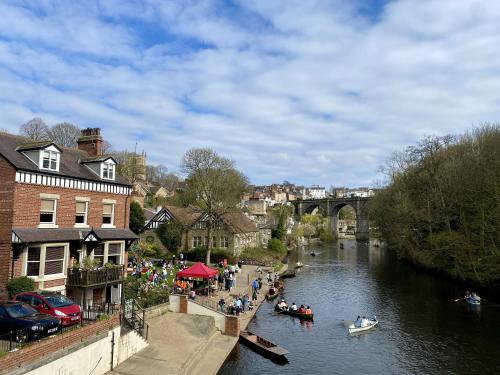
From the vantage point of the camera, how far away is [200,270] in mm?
30797

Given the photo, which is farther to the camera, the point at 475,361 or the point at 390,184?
the point at 390,184

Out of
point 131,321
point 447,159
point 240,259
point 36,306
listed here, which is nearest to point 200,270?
point 131,321

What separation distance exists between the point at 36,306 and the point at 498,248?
38.5 meters

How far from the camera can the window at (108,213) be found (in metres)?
25.6

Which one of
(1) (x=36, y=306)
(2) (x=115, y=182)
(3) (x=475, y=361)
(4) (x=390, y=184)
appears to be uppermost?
(4) (x=390, y=184)

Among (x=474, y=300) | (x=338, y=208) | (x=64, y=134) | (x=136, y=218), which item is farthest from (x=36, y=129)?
(x=338, y=208)

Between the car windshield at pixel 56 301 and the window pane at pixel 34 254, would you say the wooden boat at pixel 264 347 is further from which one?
the window pane at pixel 34 254

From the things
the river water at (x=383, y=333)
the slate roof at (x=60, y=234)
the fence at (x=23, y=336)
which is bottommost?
the river water at (x=383, y=333)

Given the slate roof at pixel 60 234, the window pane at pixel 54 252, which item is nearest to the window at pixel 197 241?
the slate roof at pixel 60 234

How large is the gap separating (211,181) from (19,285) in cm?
2862

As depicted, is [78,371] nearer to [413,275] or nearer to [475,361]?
[475,361]

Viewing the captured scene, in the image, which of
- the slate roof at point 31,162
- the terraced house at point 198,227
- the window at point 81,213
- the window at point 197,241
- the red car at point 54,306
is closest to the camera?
the red car at point 54,306

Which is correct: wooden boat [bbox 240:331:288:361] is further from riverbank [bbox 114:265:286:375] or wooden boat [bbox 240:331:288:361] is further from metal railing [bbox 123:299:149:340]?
metal railing [bbox 123:299:149:340]

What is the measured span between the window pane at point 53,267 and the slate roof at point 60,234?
1.19 m
